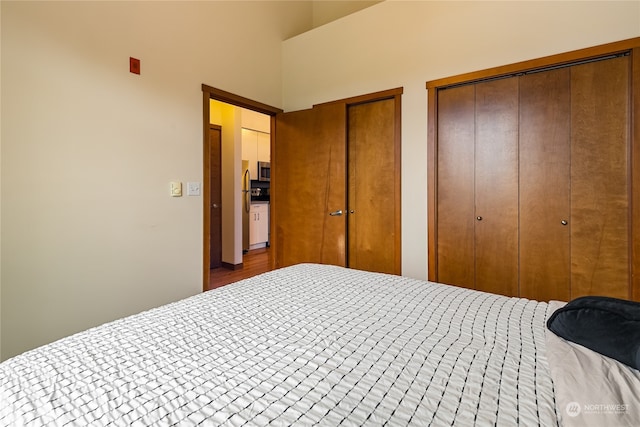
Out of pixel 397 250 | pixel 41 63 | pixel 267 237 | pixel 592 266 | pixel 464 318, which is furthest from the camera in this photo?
pixel 267 237

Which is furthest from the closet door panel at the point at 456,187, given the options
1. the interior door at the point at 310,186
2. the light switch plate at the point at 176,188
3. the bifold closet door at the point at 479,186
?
the light switch plate at the point at 176,188

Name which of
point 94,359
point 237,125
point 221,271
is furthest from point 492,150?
point 221,271

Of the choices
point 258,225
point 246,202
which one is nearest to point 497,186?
point 246,202

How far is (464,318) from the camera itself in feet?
3.57

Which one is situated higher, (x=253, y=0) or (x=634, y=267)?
(x=253, y=0)

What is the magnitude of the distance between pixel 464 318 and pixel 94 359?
114 cm

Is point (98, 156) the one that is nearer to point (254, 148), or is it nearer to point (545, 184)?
point (545, 184)

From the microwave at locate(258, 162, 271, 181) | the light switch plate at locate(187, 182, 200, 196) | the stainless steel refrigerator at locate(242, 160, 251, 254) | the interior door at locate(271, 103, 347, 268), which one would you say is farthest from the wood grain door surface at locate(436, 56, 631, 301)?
the microwave at locate(258, 162, 271, 181)

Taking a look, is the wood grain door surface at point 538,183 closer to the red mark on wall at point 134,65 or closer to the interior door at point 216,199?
the red mark on wall at point 134,65

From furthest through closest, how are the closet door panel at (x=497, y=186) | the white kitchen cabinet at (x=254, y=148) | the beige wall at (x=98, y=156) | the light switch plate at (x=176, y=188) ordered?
the white kitchen cabinet at (x=254, y=148) → the light switch plate at (x=176, y=188) → the closet door panel at (x=497, y=186) → the beige wall at (x=98, y=156)

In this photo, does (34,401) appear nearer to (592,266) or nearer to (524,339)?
(524,339)

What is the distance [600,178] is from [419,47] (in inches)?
67.2

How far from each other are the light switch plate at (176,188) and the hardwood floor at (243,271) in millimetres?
1397

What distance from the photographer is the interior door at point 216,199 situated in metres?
4.48
